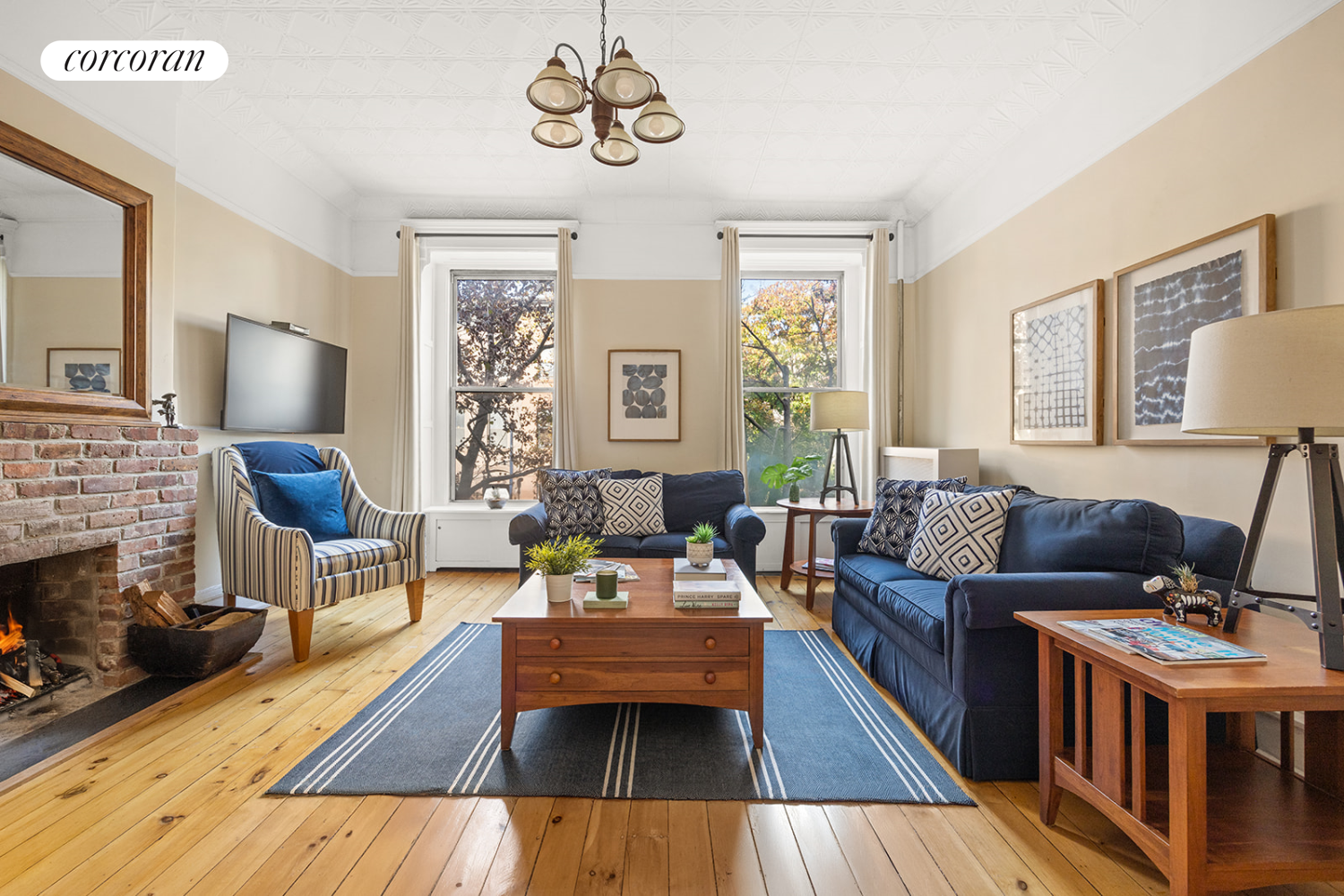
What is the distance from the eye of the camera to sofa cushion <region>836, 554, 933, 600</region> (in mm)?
2828

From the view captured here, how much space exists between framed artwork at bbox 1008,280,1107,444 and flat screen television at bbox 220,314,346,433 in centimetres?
459

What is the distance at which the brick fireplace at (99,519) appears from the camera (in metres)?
2.36

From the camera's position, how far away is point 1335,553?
4.64ft

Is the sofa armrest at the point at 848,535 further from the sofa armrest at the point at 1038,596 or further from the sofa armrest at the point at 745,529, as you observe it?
the sofa armrest at the point at 1038,596

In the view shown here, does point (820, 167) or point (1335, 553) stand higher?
point (820, 167)

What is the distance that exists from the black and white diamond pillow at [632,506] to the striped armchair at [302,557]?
3.81 ft

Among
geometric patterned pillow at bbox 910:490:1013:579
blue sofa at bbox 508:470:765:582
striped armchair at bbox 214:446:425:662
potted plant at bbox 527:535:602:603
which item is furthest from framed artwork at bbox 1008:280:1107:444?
striped armchair at bbox 214:446:425:662

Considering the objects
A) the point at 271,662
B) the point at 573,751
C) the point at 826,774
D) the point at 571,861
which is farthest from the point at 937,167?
the point at 271,662

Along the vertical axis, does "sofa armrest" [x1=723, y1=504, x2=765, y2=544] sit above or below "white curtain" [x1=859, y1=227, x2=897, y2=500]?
below

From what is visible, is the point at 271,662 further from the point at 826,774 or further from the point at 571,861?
the point at 826,774

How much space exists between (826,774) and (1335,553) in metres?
1.42

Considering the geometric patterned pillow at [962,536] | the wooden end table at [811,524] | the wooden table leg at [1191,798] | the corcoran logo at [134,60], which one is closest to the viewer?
the wooden table leg at [1191,798]

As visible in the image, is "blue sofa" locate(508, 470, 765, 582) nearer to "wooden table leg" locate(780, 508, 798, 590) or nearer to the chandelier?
"wooden table leg" locate(780, 508, 798, 590)

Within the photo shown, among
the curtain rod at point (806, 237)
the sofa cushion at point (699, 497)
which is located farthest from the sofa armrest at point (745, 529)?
the curtain rod at point (806, 237)
